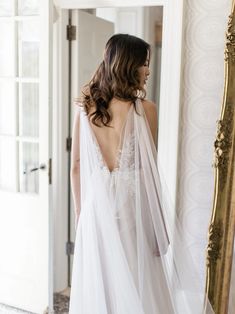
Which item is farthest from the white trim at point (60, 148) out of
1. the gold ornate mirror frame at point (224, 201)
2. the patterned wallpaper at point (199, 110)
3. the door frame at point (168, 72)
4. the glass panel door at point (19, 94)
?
the gold ornate mirror frame at point (224, 201)

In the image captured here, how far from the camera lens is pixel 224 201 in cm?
193

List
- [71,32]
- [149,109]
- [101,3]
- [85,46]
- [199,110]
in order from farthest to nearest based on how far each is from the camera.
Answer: [85,46] → [71,32] → [101,3] → [199,110] → [149,109]

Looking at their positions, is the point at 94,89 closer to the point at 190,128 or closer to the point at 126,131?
the point at 126,131

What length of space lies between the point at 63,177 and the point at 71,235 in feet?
1.42

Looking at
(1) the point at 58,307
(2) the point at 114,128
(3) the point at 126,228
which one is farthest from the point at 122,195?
(1) the point at 58,307

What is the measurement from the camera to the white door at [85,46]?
271cm

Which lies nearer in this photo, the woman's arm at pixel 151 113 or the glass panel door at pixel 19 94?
the woman's arm at pixel 151 113

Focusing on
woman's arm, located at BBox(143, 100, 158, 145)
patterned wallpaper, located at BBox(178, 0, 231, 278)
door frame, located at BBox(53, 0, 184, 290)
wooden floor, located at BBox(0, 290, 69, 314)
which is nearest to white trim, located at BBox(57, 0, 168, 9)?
door frame, located at BBox(53, 0, 184, 290)

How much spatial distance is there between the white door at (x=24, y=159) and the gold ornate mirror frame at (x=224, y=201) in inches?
37.6

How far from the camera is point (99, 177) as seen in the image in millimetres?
1818

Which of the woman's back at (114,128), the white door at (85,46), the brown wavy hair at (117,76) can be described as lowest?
the woman's back at (114,128)

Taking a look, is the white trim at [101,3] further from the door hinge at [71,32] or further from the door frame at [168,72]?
the door hinge at [71,32]

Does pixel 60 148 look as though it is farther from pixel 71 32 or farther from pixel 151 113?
pixel 151 113

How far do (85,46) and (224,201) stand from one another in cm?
146
